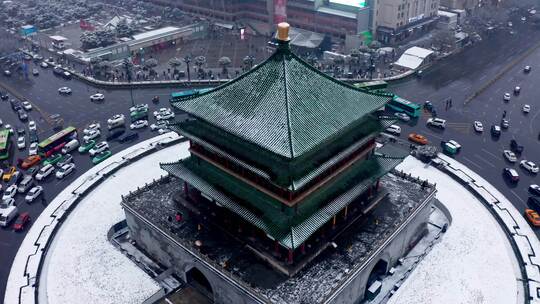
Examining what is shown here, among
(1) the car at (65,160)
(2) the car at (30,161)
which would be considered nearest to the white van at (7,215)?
(1) the car at (65,160)

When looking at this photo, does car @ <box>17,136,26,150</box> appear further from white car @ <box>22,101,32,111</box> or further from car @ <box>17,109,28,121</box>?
white car @ <box>22,101,32,111</box>

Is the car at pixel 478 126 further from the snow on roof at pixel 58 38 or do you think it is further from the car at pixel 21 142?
the snow on roof at pixel 58 38

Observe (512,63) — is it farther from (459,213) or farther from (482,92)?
(459,213)

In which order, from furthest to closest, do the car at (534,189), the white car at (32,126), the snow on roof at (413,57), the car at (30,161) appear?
1. the snow on roof at (413,57)
2. the white car at (32,126)
3. the car at (30,161)
4. the car at (534,189)

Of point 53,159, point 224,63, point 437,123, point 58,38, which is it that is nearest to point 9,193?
point 53,159

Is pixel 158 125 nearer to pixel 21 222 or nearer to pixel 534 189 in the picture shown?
pixel 21 222

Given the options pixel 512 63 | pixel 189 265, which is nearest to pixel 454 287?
pixel 189 265
